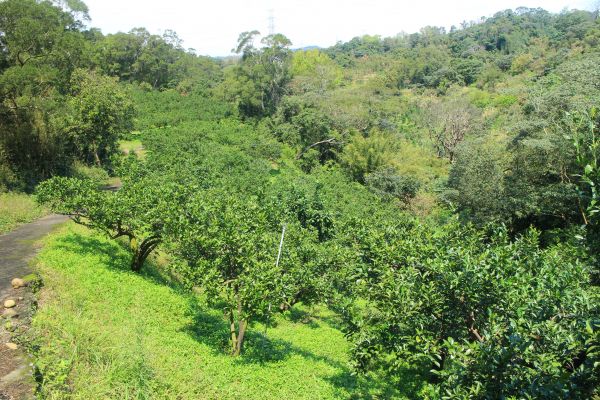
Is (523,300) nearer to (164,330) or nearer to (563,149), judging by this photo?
(164,330)

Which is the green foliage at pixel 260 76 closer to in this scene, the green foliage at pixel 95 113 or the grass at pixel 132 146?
the grass at pixel 132 146

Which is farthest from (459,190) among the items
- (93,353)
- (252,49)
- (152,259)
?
(252,49)

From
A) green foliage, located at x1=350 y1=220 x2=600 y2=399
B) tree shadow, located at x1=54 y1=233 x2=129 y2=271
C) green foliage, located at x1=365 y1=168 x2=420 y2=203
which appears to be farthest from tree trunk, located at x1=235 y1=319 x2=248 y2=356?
green foliage, located at x1=365 y1=168 x2=420 y2=203

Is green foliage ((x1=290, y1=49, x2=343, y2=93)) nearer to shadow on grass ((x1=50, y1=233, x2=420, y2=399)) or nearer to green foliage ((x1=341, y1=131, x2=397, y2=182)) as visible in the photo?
green foliage ((x1=341, y1=131, x2=397, y2=182))

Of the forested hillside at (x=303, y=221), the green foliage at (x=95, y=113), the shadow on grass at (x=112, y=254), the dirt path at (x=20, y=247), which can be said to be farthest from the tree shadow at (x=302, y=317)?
the green foliage at (x=95, y=113)

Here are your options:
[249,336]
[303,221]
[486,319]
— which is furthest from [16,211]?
[486,319]

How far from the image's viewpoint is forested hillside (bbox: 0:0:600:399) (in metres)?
6.88

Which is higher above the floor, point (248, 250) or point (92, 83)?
point (92, 83)

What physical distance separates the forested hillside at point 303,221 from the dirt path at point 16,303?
49cm

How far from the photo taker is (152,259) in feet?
60.4

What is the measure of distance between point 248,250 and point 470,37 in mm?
142642

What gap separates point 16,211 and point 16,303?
34.4ft

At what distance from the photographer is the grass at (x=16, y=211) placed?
61.7ft

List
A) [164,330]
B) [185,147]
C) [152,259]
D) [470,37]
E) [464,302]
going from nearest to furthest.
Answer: [464,302], [164,330], [152,259], [185,147], [470,37]
